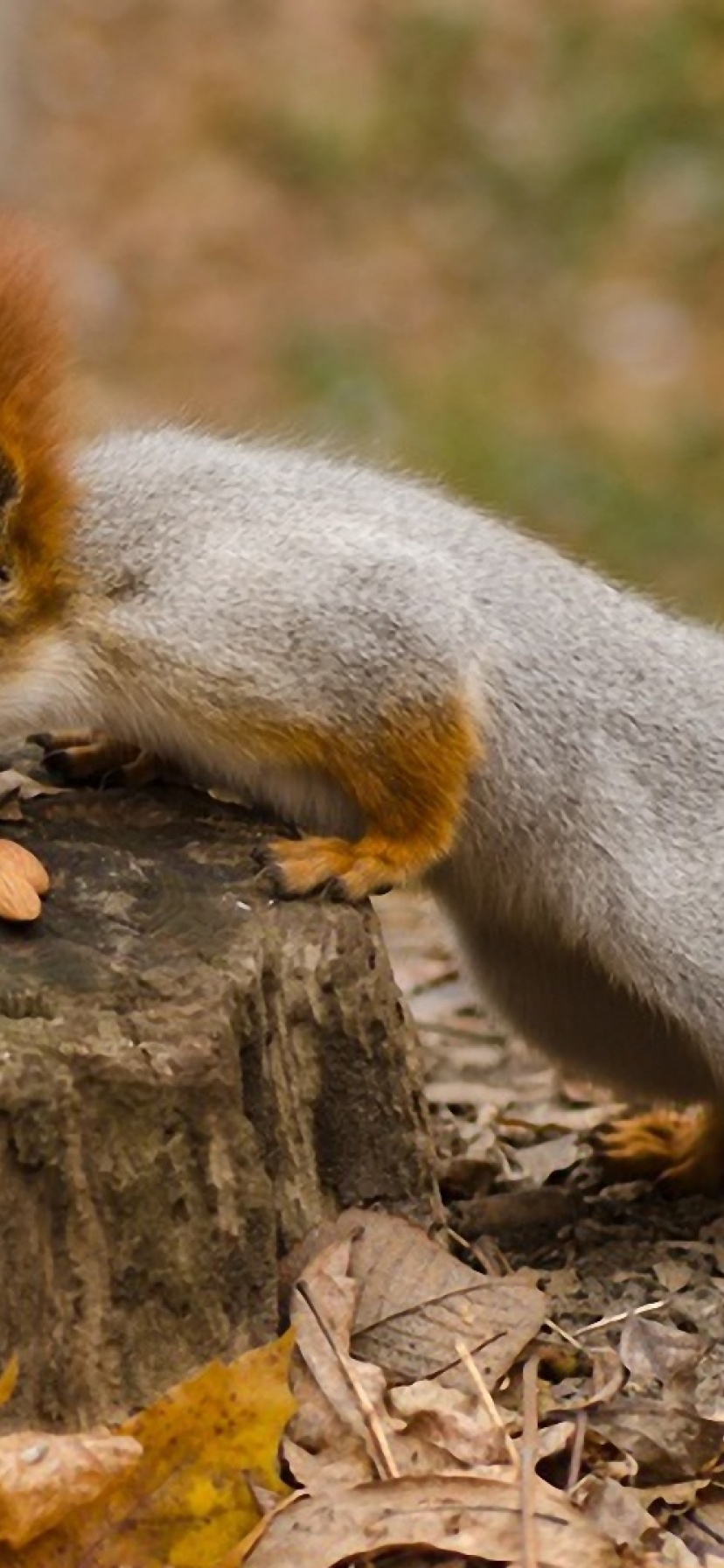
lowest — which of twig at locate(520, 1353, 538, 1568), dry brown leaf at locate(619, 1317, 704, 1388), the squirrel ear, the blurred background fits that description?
twig at locate(520, 1353, 538, 1568)

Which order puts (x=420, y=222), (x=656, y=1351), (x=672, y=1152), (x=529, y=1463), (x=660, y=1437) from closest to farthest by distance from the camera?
(x=529, y=1463) < (x=660, y=1437) < (x=656, y=1351) < (x=672, y=1152) < (x=420, y=222)

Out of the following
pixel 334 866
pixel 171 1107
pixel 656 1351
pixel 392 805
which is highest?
pixel 392 805

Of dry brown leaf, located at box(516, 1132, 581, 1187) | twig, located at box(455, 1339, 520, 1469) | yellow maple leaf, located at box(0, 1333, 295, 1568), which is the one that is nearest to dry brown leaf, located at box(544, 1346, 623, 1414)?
twig, located at box(455, 1339, 520, 1469)

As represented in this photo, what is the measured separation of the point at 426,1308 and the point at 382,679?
36.4 inches

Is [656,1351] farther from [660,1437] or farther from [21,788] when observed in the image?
[21,788]

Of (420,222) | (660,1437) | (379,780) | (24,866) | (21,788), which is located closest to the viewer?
(660,1437)

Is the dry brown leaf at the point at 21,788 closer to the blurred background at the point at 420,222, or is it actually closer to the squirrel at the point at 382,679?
the squirrel at the point at 382,679

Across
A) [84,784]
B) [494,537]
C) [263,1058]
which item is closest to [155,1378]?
[263,1058]

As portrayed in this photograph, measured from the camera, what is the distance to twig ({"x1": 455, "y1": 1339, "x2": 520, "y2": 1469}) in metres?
3.40

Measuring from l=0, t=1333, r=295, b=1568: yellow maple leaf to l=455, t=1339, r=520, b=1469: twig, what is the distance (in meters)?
0.31

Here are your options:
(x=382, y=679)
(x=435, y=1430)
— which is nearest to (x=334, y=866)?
(x=382, y=679)

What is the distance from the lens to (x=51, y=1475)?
313cm

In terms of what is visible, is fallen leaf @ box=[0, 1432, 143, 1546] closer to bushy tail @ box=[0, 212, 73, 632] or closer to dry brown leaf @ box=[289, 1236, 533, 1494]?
dry brown leaf @ box=[289, 1236, 533, 1494]

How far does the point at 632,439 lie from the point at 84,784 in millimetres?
5794
